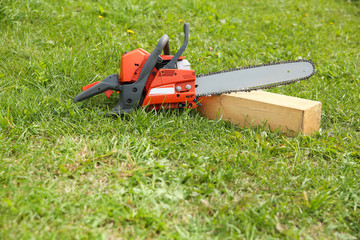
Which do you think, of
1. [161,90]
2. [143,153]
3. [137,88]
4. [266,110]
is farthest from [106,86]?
[266,110]

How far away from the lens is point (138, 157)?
258 centimetres

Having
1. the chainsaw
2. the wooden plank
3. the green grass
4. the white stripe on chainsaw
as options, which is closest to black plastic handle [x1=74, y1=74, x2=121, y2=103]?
the chainsaw

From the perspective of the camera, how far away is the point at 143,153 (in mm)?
2627

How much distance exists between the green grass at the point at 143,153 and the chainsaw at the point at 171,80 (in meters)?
0.14

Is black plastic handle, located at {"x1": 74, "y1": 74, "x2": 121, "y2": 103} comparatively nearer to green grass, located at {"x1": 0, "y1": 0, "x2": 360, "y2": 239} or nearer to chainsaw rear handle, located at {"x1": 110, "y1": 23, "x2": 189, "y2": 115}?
chainsaw rear handle, located at {"x1": 110, "y1": 23, "x2": 189, "y2": 115}

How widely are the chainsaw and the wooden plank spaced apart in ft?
0.44

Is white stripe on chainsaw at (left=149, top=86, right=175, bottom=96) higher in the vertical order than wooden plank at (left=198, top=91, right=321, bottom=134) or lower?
higher

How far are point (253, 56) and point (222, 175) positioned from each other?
2763mm

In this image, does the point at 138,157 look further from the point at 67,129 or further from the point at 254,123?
the point at 254,123

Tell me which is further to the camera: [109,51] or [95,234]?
[109,51]

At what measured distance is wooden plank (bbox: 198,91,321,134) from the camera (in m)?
3.04

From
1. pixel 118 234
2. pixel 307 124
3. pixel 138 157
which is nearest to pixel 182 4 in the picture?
pixel 307 124

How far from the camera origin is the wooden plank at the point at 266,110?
304 centimetres

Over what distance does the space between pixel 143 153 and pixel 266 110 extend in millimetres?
1214
